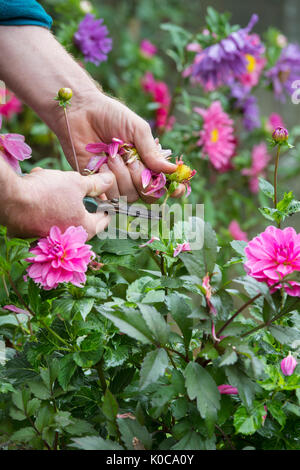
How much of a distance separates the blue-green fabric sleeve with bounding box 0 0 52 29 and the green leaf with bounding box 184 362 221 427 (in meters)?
0.73

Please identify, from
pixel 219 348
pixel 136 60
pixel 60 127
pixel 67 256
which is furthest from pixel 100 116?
pixel 136 60

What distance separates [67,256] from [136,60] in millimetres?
1881

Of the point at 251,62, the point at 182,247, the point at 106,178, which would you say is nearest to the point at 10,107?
the point at 251,62

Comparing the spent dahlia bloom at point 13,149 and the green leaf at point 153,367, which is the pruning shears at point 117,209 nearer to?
the spent dahlia bloom at point 13,149

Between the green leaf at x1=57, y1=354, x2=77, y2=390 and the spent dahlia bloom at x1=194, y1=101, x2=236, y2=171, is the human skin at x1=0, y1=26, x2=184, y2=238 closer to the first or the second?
the green leaf at x1=57, y1=354, x2=77, y2=390

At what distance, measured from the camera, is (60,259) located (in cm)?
64

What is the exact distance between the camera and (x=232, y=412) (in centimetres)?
60

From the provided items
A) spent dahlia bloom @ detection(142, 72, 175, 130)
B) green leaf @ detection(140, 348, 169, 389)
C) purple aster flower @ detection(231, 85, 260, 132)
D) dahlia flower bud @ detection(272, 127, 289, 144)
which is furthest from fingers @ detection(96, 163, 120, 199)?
purple aster flower @ detection(231, 85, 260, 132)

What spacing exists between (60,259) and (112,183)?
240 mm

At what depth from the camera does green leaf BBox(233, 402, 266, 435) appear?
1.71ft

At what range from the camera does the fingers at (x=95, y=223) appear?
29.9 inches

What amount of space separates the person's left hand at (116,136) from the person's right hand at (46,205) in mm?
122

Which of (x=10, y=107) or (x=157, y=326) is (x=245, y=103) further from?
(x=157, y=326)

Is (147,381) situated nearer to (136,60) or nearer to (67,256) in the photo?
(67,256)
